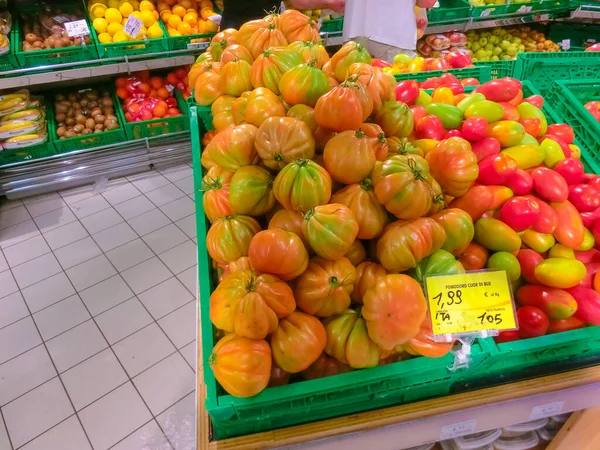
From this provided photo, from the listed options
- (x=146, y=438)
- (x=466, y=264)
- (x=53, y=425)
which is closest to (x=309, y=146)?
(x=466, y=264)

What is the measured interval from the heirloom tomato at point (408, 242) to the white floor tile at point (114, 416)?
1.65 metres

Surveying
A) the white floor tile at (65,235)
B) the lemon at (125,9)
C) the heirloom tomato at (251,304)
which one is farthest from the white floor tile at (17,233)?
the heirloom tomato at (251,304)

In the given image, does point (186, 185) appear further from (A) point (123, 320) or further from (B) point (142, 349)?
(B) point (142, 349)

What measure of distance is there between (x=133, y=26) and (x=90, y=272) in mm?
1834

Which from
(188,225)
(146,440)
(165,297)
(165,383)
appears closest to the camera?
(146,440)

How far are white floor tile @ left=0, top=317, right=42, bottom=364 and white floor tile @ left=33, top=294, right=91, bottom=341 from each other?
4 centimetres

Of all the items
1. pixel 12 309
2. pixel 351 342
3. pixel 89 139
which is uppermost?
pixel 351 342

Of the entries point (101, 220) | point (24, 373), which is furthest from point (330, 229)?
point (101, 220)

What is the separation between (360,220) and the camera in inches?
36.1

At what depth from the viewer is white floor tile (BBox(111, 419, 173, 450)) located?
1875 mm

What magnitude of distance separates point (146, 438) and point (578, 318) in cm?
181

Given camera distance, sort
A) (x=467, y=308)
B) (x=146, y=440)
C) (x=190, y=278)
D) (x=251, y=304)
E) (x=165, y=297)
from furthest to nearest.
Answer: (x=190, y=278)
(x=165, y=297)
(x=146, y=440)
(x=467, y=308)
(x=251, y=304)

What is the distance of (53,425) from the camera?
6.40 ft

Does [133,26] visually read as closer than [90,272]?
No
